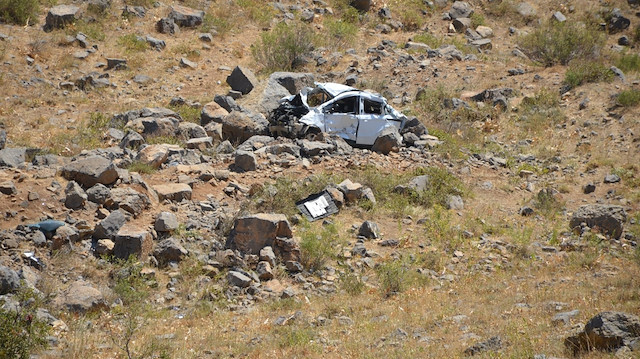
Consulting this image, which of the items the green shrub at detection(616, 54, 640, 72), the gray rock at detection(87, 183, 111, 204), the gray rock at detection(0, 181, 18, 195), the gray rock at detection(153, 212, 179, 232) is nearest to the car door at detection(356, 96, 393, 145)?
the gray rock at detection(153, 212, 179, 232)

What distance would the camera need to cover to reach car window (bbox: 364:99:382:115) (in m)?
14.7

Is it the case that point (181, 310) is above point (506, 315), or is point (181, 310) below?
below

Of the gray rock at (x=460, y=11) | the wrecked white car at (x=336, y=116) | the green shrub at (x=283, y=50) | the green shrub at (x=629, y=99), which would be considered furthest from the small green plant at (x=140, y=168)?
the gray rock at (x=460, y=11)

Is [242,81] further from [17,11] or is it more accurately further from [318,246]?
[318,246]

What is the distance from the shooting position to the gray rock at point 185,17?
2145 cm

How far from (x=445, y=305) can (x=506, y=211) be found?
480 cm

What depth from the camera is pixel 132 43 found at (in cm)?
1958

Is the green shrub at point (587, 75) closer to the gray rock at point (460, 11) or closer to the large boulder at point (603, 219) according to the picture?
the gray rock at point (460, 11)

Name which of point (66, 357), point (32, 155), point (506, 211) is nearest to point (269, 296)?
point (66, 357)

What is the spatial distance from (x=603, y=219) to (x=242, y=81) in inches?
393

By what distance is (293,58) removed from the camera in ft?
65.2

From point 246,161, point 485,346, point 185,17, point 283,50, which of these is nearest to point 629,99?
point 283,50

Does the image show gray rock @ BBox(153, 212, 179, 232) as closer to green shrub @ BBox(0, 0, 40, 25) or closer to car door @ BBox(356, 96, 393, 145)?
car door @ BBox(356, 96, 393, 145)

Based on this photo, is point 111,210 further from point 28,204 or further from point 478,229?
point 478,229
